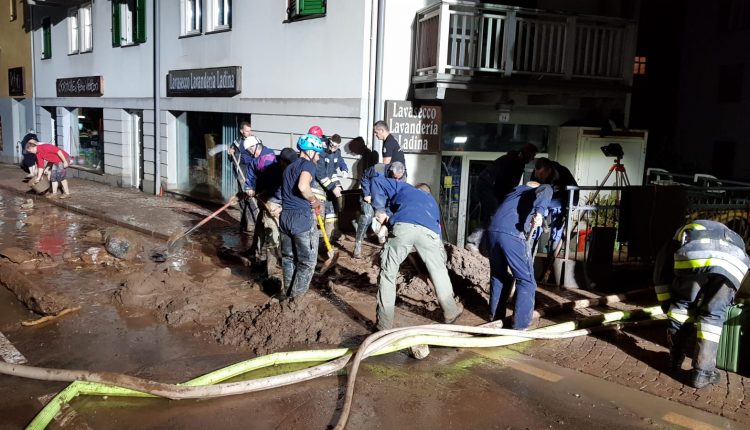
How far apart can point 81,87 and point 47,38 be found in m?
3.90

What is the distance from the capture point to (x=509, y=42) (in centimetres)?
997

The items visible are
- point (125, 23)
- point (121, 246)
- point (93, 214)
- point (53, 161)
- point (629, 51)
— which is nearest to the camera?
point (121, 246)

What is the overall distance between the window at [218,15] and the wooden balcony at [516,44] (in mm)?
5575

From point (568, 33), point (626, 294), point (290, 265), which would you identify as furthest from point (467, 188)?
point (290, 265)

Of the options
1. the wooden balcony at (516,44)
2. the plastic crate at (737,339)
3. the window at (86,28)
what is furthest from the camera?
the window at (86,28)

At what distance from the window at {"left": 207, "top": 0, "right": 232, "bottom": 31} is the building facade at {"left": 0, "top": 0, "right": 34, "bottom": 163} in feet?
41.9

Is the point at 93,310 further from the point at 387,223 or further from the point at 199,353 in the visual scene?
the point at 387,223

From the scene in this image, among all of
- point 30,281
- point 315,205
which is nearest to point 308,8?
point 315,205

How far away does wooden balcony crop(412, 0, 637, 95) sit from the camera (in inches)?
383

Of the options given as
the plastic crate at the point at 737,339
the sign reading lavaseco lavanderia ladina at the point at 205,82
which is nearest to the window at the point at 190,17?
the sign reading lavaseco lavanderia ladina at the point at 205,82

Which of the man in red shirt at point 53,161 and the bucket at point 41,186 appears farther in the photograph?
the bucket at point 41,186

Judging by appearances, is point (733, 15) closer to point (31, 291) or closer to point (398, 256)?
point (398, 256)

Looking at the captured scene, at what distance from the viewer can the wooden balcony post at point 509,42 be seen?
9.91m

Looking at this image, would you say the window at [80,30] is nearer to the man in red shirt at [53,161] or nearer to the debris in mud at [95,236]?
the man in red shirt at [53,161]
